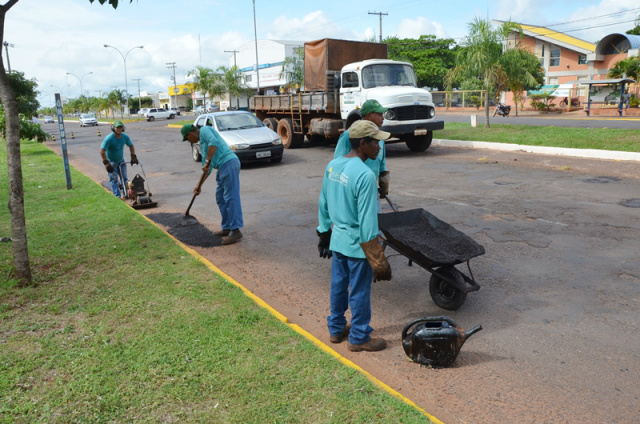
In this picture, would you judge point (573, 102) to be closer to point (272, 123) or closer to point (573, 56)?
point (573, 56)

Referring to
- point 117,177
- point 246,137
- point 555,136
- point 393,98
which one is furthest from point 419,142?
point 117,177

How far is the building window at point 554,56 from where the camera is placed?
146 ft

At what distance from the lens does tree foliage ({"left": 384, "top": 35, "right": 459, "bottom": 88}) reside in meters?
67.6

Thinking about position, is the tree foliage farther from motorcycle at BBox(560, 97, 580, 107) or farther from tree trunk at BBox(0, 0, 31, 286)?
tree trunk at BBox(0, 0, 31, 286)

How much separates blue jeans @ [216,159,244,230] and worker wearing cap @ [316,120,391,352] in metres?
3.18

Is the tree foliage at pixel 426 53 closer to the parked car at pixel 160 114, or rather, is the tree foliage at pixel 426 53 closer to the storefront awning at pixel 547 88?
the storefront awning at pixel 547 88

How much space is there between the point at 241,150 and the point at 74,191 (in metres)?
4.34

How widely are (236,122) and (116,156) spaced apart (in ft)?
17.3

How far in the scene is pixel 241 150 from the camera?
13.5 meters

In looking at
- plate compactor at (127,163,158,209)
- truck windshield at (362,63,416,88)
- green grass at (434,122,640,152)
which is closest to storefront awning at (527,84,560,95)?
green grass at (434,122,640,152)

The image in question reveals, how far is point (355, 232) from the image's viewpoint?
3.49m

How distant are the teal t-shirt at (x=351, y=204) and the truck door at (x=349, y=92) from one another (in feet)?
38.3

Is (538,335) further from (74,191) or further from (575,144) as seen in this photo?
(575,144)

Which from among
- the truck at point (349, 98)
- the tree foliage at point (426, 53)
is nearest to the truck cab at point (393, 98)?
the truck at point (349, 98)
